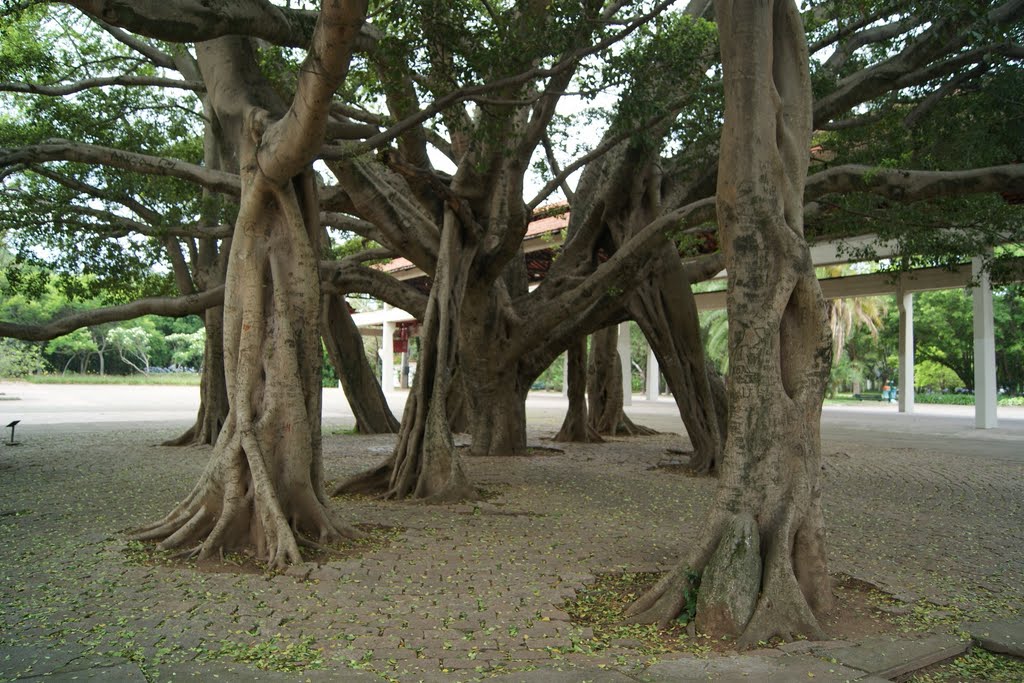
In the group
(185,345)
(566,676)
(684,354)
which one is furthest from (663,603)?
(185,345)

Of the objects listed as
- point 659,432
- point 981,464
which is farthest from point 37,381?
point 981,464

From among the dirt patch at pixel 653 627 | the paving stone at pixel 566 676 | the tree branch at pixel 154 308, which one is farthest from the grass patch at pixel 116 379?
the paving stone at pixel 566 676

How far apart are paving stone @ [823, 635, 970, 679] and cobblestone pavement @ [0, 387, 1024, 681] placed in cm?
63

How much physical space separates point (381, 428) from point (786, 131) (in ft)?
41.3

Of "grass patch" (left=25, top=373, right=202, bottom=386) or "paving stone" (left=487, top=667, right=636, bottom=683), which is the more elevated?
"grass patch" (left=25, top=373, right=202, bottom=386)

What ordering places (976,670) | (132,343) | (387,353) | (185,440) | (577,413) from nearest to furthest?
(976,670) < (185,440) < (577,413) < (387,353) < (132,343)

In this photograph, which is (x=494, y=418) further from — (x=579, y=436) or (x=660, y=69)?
(x=660, y=69)

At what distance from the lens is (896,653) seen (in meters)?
3.78

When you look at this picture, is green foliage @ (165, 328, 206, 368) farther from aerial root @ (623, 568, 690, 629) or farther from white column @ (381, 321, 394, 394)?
aerial root @ (623, 568, 690, 629)

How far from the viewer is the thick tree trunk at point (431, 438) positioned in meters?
8.10

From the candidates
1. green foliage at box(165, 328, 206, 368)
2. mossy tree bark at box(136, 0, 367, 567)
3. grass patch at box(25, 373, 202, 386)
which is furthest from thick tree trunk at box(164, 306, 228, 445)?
green foliage at box(165, 328, 206, 368)

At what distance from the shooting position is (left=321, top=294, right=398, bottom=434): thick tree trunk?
49.2 feet

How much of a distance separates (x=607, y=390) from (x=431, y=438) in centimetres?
926

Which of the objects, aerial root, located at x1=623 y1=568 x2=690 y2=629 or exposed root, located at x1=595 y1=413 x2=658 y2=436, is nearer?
aerial root, located at x1=623 y1=568 x2=690 y2=629
